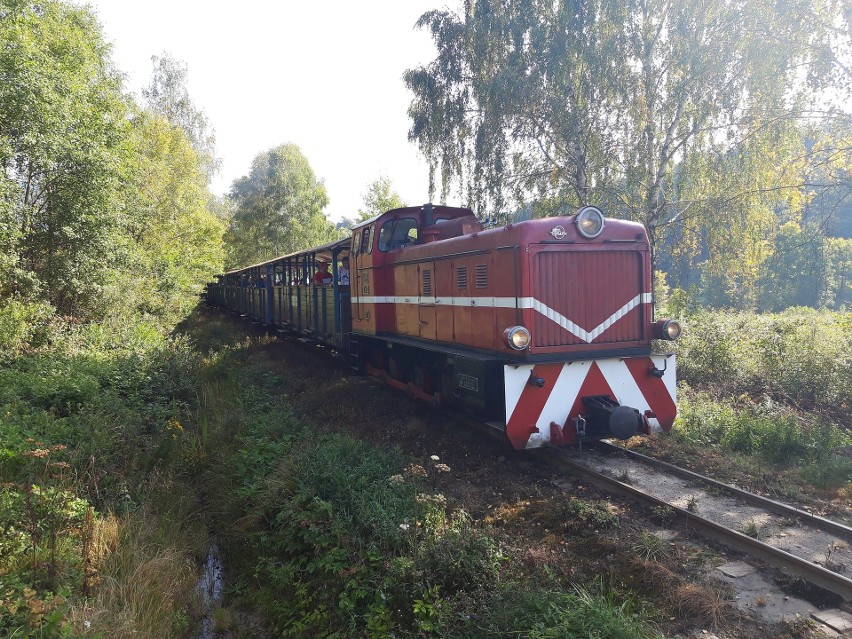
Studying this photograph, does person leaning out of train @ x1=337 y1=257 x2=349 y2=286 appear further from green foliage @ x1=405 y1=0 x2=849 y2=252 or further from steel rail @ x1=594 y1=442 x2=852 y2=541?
steel rail @ x1=594 y1=442 x2=852 y2=541

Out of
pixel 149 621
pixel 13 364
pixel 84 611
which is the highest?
pixel 13 364

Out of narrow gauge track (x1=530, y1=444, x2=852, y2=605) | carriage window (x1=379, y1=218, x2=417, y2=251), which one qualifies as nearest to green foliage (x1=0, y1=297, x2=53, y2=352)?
carriage window (x1=379, y1=218, x2=417, y2=251)

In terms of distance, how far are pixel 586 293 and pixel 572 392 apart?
118 centimetres

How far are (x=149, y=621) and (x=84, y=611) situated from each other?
524 mm

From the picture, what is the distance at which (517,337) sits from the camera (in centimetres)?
582

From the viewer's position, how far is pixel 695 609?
334cm

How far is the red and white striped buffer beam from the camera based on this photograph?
587 cm

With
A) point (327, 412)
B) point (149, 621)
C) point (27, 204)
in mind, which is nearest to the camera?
point (149, 621)

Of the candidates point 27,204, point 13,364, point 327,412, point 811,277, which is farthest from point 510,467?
point 811,277

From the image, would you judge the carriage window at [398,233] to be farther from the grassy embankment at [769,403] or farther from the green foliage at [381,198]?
the green foliage at [381,198]

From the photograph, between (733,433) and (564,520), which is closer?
(564,520)

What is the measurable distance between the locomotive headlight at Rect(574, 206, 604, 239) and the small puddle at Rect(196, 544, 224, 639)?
5.29m

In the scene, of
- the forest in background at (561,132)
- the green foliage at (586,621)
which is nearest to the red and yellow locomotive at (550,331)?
the green foliage at (586,621)

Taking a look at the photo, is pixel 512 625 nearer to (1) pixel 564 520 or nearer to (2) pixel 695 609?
(2) pixel 695 609
